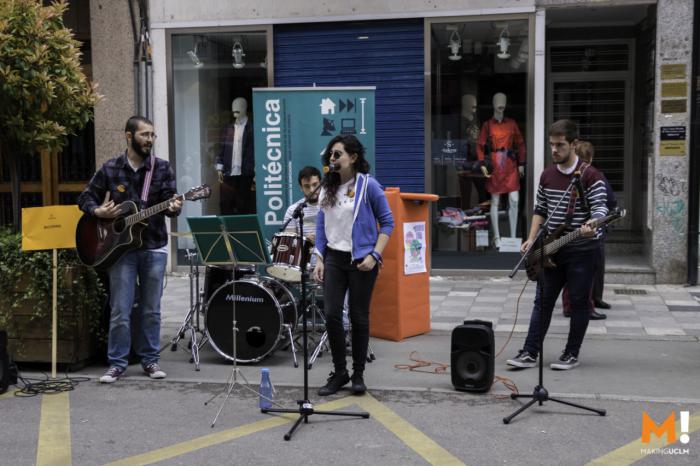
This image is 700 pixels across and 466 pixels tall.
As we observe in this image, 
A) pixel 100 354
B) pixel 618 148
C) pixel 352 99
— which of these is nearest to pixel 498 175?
pixel 618 148

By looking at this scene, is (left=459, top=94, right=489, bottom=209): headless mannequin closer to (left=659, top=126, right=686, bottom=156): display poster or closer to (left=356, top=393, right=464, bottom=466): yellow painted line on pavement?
(left=659, top=126, right=686, bottom=156): display poster

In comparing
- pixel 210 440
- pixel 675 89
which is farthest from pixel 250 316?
pixel 675 89

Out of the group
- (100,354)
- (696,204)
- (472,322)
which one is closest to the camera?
(472,322)

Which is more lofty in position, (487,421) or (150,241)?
(150,241)

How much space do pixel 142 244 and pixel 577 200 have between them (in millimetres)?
3492

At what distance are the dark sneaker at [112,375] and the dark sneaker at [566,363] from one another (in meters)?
3.54

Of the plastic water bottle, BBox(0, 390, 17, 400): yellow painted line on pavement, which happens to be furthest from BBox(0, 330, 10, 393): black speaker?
the plastic water bottle

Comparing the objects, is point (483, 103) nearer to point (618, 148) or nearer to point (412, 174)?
point (412, 174)

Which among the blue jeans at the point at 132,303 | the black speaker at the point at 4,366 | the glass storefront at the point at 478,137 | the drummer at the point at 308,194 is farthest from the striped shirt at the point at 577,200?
the glass storefront at the point at 478,137

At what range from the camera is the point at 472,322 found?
645 cm

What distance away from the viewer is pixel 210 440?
5.30 meters

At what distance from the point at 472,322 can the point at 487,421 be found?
3.34ft

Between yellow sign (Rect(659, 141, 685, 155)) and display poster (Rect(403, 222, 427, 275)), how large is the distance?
4168mm

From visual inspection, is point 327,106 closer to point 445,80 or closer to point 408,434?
point 445,80
